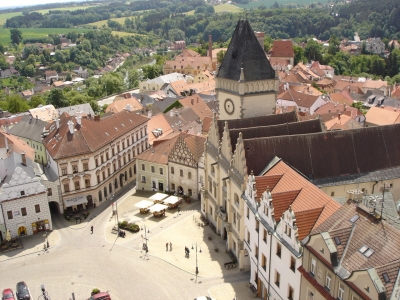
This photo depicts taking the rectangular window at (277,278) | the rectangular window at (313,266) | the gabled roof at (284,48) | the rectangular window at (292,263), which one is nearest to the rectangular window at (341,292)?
the rectangular window at (313,266)

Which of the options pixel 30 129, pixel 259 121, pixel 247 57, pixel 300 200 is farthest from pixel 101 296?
pixel 30 129

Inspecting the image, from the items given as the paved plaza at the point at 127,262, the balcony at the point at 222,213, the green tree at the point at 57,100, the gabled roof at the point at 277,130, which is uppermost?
the gabled roof at the point at 277,130

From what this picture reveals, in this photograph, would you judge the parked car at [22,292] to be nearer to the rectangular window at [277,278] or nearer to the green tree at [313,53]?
the rectangular window at [277,278]

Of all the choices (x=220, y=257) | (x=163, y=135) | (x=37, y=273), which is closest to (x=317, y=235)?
(x=220, y=257)

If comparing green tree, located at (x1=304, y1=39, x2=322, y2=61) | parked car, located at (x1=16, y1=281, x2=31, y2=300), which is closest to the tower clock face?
parked car, located at (x1=16, y1=281, x2=31, y2=300)

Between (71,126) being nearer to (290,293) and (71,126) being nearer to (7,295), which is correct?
(7,295)

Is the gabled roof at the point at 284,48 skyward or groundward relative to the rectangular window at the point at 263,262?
skyward

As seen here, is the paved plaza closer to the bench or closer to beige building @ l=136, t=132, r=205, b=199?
the bench

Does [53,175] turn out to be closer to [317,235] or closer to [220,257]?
[220,257]
